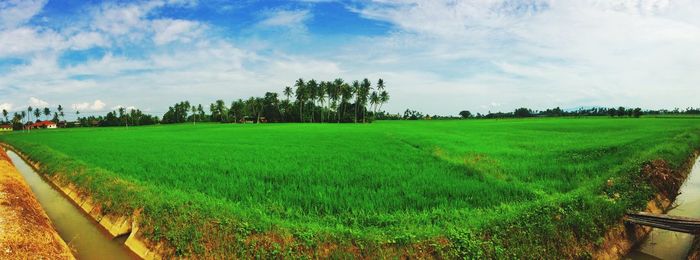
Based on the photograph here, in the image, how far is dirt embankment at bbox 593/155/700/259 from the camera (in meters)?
6.36

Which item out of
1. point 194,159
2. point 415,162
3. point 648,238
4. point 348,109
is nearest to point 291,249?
point 648,238

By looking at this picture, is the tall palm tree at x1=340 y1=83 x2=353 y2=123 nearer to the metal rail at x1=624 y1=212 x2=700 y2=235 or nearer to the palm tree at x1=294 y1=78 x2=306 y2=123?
the palm tree at x1=294 y1=78 x2=306 y2=123

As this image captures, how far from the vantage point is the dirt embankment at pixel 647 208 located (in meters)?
6.36

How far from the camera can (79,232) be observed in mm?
8500

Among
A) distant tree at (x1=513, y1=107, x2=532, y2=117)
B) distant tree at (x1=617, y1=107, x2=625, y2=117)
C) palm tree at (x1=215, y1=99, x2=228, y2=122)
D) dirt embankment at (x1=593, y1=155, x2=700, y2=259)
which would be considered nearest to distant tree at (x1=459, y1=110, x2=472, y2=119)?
distant tree at (x1=513, y1=107, x2=532, y2=117)

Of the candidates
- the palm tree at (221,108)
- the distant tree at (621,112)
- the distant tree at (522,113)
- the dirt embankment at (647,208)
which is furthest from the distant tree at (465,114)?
the dirt embankment at (647,208)

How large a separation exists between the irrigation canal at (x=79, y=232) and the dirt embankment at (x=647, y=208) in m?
8.68

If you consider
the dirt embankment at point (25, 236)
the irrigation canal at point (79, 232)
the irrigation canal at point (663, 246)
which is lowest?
the irrigation canal at point (79, 232)

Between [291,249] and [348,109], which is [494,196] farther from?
[348,109]

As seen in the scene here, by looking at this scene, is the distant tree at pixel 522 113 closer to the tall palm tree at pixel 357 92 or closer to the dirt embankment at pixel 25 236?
the tall palm tree at pixel 357 92

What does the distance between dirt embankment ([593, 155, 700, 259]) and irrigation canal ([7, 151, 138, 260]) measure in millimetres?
8677

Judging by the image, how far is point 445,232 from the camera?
5.89 meters

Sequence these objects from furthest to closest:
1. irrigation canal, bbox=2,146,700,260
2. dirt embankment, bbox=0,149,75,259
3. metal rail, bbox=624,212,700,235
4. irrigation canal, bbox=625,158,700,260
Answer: irrigation canal, bbox=2,146,700,260 < irrigation canal, bbox=625,158,700,260 < dirt embankment, bbox=0,149,75,259 < metal rail, bbox=624,212,700,235

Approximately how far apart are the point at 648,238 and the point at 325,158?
10410 millimetres
